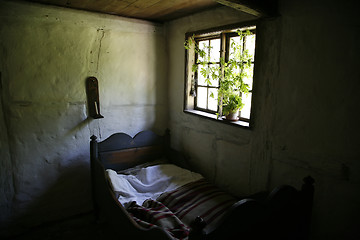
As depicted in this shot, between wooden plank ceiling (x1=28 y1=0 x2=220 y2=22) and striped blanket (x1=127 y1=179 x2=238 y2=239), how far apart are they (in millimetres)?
1743

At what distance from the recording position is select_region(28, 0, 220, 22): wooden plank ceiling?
7.21 feet

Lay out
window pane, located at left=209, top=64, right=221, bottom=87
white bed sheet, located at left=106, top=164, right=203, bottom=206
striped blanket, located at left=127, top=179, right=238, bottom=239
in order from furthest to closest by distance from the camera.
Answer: window pane, located at left=209, top=64, right=221, bottom=87 < white bed sheet, located at left=106, top=164, right=203, bottom=206 < striped blanket, located at left=127, top=179, right=238, bottom=239

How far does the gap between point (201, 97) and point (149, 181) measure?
3.71 feet

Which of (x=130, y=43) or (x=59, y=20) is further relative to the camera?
(x=130, y=43)

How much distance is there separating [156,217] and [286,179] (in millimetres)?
1019

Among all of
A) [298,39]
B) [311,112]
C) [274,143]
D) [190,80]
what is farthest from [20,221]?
[298,39]

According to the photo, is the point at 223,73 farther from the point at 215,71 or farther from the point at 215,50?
the point at 215,50

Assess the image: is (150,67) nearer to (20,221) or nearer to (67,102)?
(67,102)

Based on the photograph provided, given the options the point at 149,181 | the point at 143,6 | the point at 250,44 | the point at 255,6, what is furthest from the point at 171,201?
the point at 143,6

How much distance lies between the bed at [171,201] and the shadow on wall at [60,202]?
22 cm

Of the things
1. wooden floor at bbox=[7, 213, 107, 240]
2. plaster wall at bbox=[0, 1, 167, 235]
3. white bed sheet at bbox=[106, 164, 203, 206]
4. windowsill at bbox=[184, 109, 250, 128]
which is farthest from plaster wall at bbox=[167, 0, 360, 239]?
wooden floor at bbox=[7, 213, 107, 240]

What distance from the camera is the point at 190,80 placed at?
2.81 metres

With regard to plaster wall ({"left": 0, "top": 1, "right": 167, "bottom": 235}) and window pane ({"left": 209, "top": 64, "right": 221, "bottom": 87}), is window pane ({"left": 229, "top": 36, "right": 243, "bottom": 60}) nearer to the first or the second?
window pane ({"left": 209, "top": 64, "right": 221, "bottom": 87})

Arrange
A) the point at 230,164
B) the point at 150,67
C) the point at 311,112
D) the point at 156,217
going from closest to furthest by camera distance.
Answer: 1. the point at 311,112
2. the point at 156,217
3. the point at 230,164
4. the point at 150,67
